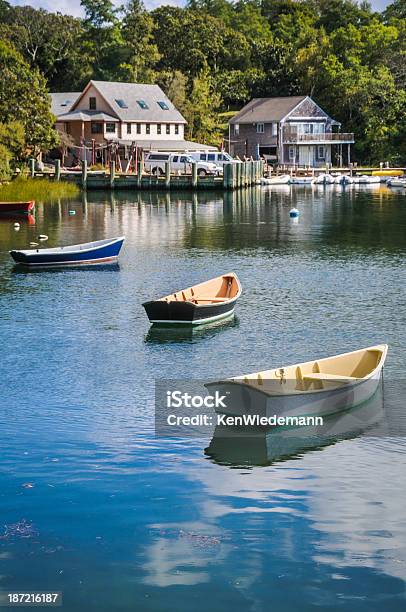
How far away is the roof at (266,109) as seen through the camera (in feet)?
404

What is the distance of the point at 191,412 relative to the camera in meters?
21.1

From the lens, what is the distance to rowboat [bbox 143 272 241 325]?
29188 millimetres

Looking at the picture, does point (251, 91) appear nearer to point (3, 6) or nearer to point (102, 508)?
point (3, 6)

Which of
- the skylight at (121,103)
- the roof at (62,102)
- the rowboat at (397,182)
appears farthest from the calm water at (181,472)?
the roof at (62,102)

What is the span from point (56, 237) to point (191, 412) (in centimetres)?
3542

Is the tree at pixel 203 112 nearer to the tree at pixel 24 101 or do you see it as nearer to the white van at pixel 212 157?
the white van at pixel 212 157

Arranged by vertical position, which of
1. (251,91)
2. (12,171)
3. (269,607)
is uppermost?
(251,91)

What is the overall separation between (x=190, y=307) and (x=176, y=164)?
248 feet

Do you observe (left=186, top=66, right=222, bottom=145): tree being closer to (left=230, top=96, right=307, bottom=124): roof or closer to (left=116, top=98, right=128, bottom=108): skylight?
(left=230, top=96, right=307, bottom=124): roof

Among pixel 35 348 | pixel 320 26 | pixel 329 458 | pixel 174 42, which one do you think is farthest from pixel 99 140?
pixel 329 458

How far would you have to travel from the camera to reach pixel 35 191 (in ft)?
262

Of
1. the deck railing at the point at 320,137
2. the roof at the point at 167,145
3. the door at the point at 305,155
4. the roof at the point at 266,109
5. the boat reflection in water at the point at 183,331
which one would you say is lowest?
the boat reflection in water at the point at 183,331

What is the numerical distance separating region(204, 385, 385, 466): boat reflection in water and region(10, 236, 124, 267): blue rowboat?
23.4 metres

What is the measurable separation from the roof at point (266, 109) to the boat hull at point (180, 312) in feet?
314
